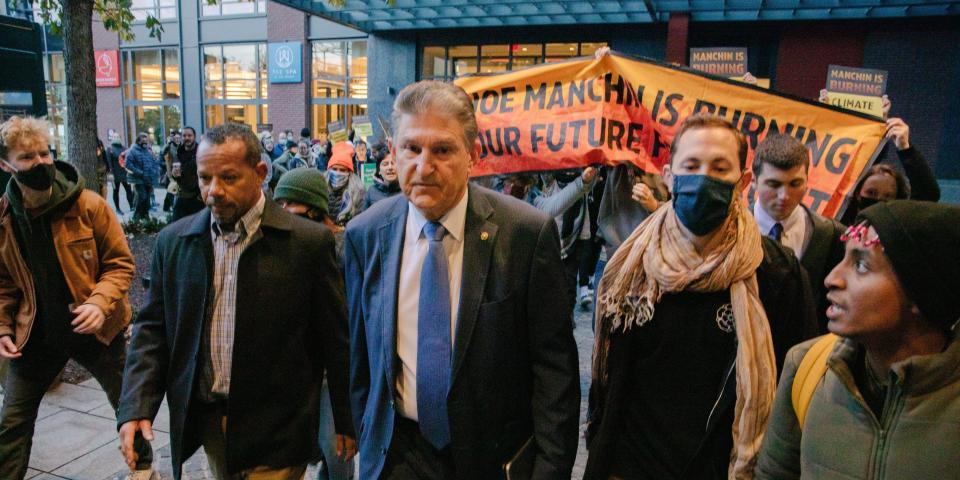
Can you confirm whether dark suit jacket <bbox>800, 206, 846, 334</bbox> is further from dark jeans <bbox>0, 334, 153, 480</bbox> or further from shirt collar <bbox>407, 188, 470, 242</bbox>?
dark jeans <bbox>0, 334, 153, 480</bbox>

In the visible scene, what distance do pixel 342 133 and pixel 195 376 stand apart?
8.93 metres

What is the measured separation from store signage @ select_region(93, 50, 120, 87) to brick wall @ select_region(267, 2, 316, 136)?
341 inches

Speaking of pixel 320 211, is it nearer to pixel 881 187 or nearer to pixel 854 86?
pixel 881 187

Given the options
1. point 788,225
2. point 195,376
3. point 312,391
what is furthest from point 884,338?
point 195,376

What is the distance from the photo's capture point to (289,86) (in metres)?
23.0

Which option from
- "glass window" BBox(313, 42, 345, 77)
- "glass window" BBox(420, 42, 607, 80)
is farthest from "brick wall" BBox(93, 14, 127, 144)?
"glass window" BBox(420, 42, 607, 80)

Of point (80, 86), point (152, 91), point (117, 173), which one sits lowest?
point (117, 173)

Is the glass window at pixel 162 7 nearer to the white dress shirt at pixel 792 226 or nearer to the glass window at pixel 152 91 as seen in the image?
the glass window at pixel 152 91

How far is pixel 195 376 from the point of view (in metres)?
2.51

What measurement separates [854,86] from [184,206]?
8.60 meters

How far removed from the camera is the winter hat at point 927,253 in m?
1.35

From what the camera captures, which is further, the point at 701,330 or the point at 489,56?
the point at 489,56

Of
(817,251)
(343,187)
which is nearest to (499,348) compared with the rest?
(817,251)

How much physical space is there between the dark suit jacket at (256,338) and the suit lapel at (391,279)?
64 cm
